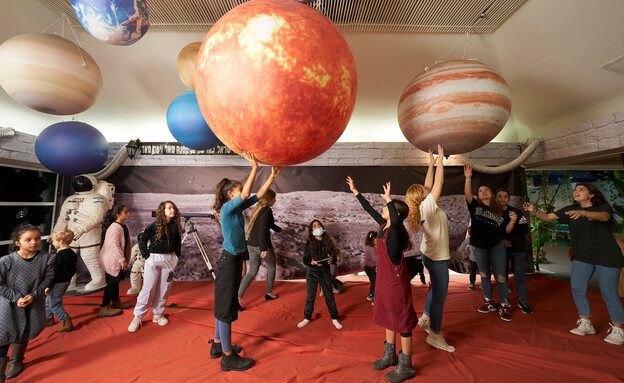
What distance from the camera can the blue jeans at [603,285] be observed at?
225cm

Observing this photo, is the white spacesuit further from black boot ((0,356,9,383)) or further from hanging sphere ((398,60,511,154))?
hanging sphere ((398,60,511,154))

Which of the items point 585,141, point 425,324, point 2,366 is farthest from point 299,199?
point 585,141

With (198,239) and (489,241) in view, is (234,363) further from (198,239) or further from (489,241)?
(489,241)

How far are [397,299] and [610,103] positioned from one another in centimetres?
359

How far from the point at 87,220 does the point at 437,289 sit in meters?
4.37

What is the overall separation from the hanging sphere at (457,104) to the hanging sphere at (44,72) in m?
2.51

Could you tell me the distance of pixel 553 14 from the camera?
8.07ft

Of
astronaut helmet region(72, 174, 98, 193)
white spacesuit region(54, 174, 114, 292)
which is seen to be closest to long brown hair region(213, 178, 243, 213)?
white spacesuit region(54, 174, 114, 292)

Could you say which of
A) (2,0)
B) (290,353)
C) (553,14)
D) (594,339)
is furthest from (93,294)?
(553,14)

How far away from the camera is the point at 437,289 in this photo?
2152 millimetres

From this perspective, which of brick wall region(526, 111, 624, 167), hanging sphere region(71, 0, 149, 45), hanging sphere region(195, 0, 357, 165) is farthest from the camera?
brick wall region(526, 111, 624, 167)

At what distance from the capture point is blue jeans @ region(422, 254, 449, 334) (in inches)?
84.4

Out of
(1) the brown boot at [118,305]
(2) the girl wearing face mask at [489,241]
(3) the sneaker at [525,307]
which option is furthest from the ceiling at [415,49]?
(1) the brown boot at [118,305]

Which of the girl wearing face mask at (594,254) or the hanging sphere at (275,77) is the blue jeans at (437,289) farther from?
the hanging sphere at (275,77)
